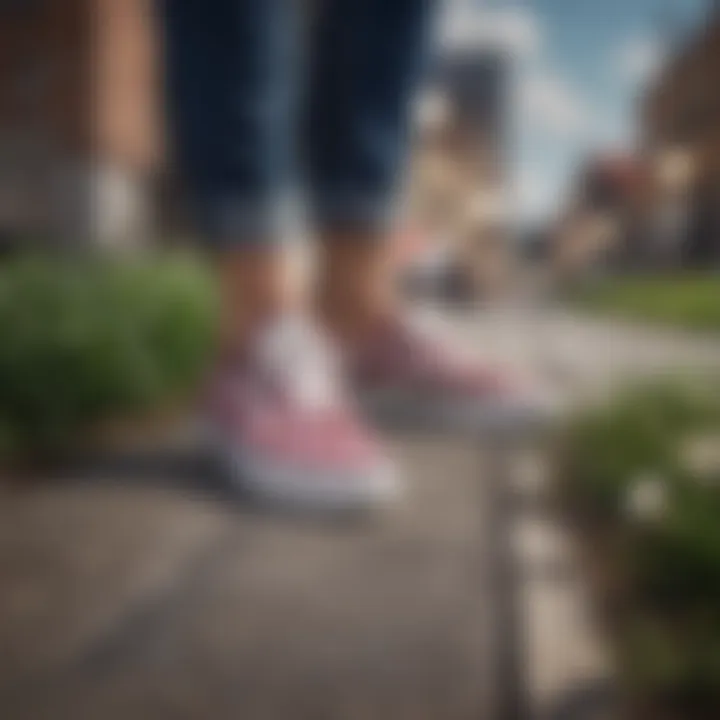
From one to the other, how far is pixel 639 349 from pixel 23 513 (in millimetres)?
391

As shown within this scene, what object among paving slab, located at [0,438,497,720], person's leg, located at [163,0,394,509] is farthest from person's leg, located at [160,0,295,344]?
paving slab, located at [0,438,497,720]

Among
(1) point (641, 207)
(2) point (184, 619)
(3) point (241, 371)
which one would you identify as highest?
(1) point (641, 207)

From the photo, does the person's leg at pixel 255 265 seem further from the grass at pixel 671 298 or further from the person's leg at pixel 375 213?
the grass at pixel 671 298

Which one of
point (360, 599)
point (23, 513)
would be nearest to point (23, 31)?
point (23, 513)

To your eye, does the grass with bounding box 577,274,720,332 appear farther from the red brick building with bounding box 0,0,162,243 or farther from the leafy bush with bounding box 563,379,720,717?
the red brick building with bounding box 0,0,162,243

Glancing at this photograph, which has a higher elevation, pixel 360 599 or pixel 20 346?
pixel 20 346

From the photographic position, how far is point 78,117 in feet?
2.19

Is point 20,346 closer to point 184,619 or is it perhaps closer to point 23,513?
point 23,513

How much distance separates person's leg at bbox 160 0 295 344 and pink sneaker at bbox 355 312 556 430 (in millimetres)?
69

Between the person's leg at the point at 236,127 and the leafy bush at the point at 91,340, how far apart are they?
0.10ft

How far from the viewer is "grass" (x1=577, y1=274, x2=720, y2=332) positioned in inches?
24.0

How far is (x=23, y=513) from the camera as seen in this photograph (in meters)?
0.68

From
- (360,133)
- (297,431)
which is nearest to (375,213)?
(360,133)

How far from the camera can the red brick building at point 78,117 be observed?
25.3 inches
